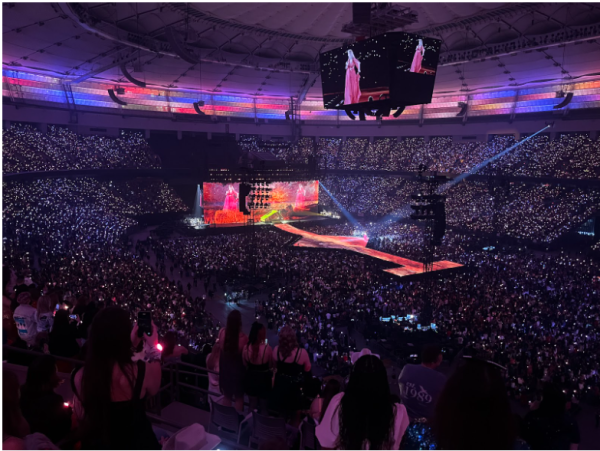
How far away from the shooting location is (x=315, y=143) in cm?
4450

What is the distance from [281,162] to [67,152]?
632 inches

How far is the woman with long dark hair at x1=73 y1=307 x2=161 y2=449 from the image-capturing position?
251 cm

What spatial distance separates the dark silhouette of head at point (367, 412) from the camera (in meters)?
2.46

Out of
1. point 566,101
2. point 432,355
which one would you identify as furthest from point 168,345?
point 566,101

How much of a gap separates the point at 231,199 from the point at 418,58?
23.6 meters

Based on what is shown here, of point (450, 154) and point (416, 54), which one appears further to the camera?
point (450, 154)

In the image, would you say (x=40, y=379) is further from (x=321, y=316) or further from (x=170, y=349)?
(x=321, y=316)

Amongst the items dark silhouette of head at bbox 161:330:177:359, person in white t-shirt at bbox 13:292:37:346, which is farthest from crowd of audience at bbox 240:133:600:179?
person in white t-shirt at bbox 13:292:37:346

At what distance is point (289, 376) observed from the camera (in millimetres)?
3809

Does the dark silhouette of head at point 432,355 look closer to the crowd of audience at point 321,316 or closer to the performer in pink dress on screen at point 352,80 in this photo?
the crowd of audience at point 321,316

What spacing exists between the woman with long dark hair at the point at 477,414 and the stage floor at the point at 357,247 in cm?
1782

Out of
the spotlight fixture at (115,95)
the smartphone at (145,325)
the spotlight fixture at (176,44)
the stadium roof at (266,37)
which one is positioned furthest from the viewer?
the spotlight fixture at (115,95)

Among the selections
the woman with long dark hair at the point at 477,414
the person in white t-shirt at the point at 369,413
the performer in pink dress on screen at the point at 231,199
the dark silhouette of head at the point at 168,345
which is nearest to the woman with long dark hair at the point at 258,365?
the dark silhouette of head at the point at 168,345

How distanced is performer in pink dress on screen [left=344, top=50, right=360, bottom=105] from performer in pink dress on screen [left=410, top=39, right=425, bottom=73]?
5.05 feet
